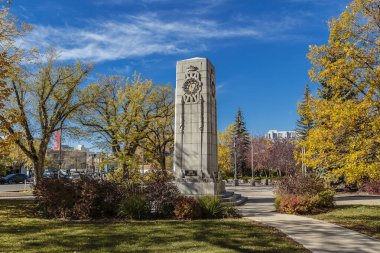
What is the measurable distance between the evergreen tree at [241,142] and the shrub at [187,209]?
52191mm

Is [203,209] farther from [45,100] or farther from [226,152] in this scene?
[226,152]

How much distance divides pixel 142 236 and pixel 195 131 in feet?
32.2

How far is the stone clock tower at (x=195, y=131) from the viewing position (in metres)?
18.3

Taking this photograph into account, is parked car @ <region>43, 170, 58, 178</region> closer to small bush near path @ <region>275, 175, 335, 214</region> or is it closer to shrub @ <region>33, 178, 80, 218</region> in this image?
shrub @ <region>33, 178, 80, 218</region>

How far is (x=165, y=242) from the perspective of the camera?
9016mm

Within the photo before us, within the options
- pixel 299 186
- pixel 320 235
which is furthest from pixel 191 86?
pixel 320 235

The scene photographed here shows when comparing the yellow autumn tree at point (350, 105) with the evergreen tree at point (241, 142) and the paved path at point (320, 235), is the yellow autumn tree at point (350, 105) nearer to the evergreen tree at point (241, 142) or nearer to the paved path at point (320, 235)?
the paved path at point (320, 235)

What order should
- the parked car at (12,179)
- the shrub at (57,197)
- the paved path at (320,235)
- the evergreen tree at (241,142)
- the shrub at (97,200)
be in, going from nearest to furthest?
the paved path at (320,235)
the shrub at (97,200)
the shrub at (57,197)
the parked car at (12,179)
the evergreen tree at (241,142)

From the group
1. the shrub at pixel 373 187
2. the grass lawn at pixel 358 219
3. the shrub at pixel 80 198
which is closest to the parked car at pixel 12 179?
the shrub at pixel 80 198

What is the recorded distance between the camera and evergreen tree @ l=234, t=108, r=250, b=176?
6694cm

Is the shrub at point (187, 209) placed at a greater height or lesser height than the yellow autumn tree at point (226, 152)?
lesser

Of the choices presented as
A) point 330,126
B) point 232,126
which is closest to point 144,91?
point 330,126

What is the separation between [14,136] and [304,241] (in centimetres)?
1113

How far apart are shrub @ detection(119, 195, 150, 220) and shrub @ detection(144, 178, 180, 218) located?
0.36 meters
